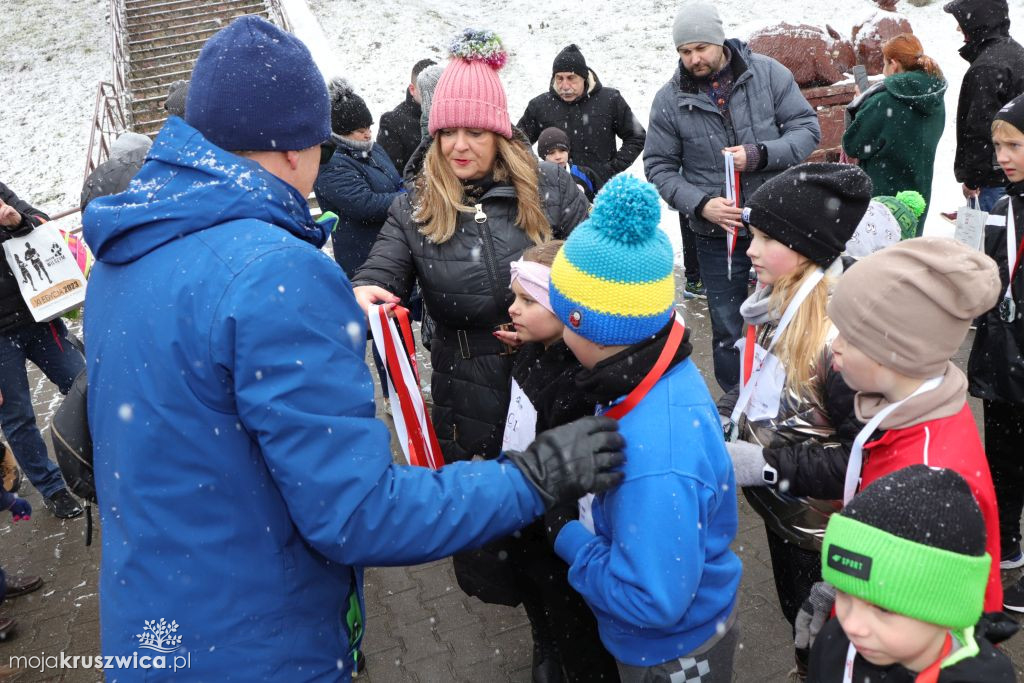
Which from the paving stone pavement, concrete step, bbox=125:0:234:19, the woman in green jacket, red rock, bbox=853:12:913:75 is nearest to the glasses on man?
the paving stone pavement

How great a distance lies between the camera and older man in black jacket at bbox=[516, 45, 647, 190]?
7.00 metres

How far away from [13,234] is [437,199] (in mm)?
2740

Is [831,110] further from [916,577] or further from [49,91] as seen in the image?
[49,91]

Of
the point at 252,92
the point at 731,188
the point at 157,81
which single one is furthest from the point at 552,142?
the point at 157,81

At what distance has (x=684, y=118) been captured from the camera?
15.3 feet

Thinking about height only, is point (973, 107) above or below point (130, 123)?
above

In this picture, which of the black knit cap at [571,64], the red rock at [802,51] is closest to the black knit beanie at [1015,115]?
the black knit cap at [571,64]

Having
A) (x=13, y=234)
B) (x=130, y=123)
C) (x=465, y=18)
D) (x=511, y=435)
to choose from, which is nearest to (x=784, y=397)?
(x=511, y=435)

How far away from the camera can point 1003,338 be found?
3.18m

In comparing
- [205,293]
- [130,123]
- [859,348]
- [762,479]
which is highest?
[205,293]

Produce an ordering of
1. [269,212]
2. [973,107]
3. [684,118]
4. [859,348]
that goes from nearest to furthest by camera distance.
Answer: [269,212]
[859,348]
[684,118]
[973,107]

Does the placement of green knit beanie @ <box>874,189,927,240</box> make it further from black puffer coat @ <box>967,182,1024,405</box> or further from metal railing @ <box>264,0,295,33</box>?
metal railing @ <box>264,0,295,33</box>

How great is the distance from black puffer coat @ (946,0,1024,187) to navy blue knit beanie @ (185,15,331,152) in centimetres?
523

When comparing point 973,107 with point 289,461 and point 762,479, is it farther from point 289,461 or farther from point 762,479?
point 289,461
